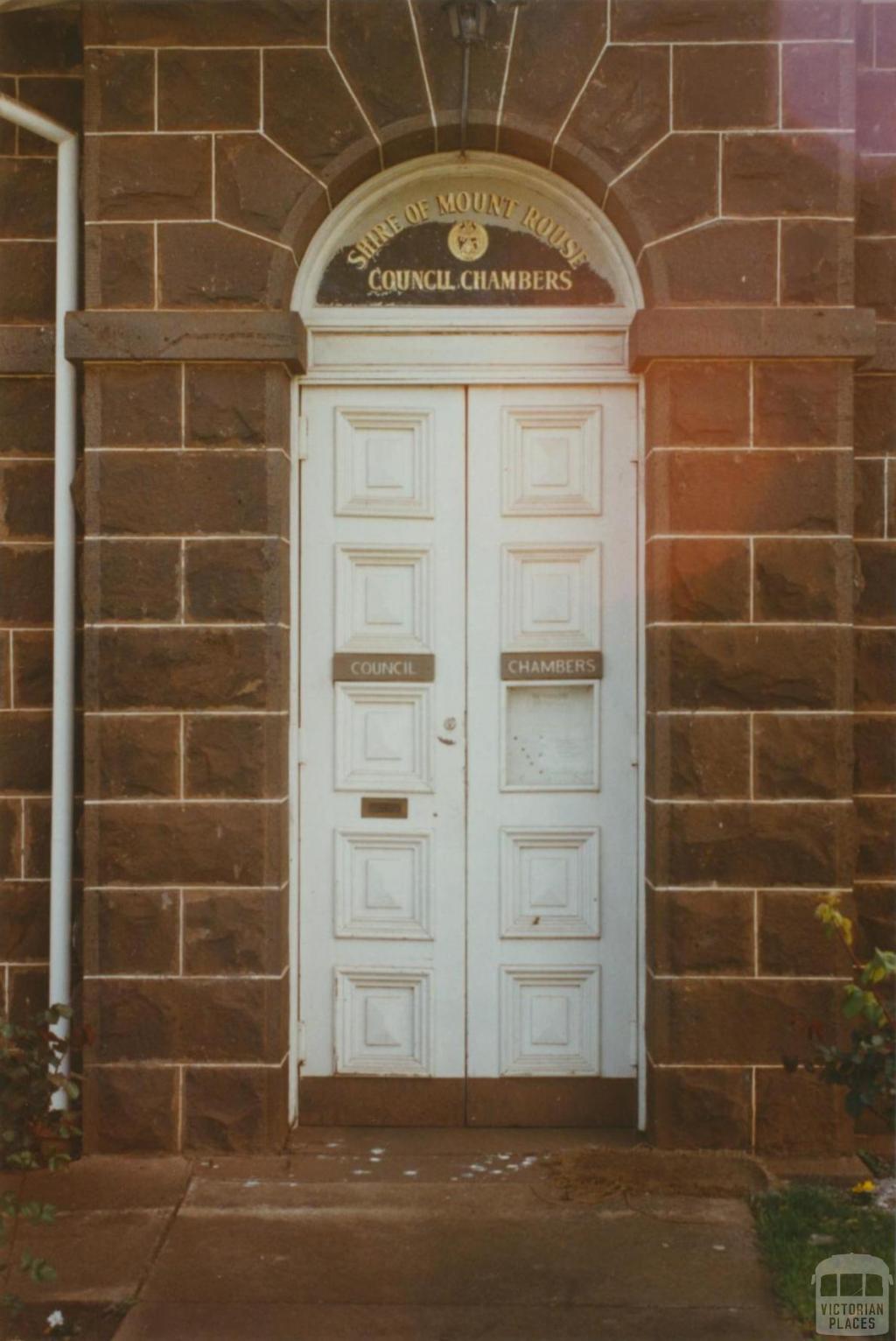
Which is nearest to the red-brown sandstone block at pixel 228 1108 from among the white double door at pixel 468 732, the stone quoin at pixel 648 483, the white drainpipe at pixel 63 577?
the stone quoin at pixel 648 483

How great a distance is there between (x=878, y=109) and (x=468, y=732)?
2619mm

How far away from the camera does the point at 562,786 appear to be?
17.1 ft

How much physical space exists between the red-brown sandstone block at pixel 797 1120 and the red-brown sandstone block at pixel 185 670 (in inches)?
84.3

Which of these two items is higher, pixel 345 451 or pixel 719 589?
pixel 345 451

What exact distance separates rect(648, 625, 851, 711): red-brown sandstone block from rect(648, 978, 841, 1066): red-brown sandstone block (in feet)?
3.09

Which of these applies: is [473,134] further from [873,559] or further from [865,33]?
[873,559]

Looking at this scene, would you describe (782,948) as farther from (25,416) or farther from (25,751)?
(25,416)

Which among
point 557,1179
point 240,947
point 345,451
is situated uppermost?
point 345,451

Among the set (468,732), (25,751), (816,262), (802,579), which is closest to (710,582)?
(802,579)

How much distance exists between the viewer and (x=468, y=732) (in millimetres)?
5203

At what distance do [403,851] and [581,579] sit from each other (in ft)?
3.87

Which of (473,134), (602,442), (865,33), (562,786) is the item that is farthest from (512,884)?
(865,33)

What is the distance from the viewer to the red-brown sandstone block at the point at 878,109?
5.01 meters

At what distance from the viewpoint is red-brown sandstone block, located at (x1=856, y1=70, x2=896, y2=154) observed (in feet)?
16.4
